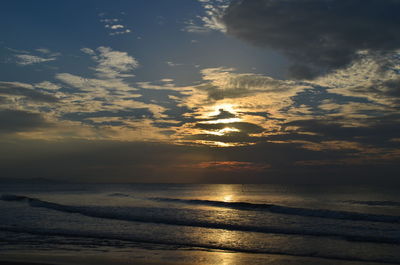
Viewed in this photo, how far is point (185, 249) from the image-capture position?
14.3m

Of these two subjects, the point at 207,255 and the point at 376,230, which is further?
the point at 376,230

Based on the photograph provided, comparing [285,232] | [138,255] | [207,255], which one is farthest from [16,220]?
[285,232]

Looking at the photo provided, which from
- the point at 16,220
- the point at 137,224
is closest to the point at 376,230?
the point at 137,224

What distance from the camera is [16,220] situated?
A: 24.1 metres

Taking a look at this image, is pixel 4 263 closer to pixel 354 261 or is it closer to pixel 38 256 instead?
pixel 38 256

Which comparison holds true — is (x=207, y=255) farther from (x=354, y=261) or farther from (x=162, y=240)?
(x=354, y=261)

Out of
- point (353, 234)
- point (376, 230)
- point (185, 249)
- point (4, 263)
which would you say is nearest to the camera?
point (4, 263)

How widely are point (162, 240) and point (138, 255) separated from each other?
391cm

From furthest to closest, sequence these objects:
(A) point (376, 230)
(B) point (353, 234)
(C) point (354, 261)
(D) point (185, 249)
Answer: (A) point (376, 230)
(B) point (353, 234)
(D) point (185, 249)
(C) point (354, 261)

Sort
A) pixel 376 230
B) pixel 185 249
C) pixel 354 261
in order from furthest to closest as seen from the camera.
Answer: pixel 376 230
pixel 185 249
pixel 354 261

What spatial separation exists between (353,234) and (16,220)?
23.7 meters

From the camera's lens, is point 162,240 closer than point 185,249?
No

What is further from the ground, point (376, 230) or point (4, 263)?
point (4, 263)

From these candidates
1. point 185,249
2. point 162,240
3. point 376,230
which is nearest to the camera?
point 185,249
